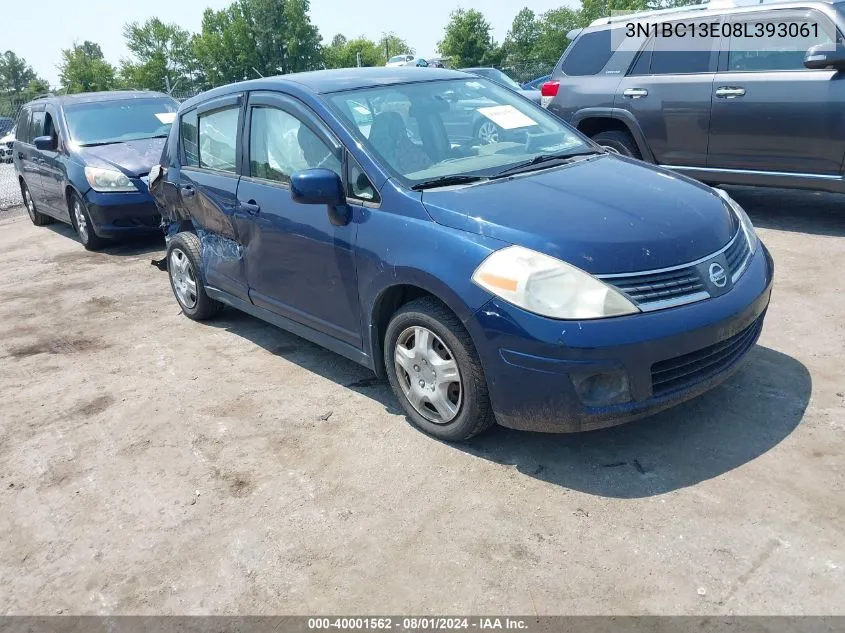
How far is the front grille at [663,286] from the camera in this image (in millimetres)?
3035

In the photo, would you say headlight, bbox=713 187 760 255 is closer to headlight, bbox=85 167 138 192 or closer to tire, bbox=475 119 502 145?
tire, bbox=475 119 502 145

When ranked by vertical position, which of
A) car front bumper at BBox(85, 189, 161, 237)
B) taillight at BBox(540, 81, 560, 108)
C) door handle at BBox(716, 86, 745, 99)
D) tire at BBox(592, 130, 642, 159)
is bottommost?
car front bumper at BBox(85, 189, 161, 237)

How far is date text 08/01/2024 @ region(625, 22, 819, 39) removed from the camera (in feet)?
21.6

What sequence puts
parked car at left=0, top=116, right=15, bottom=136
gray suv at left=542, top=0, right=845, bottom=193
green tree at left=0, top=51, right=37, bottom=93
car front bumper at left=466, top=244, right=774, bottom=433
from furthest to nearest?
green tree at left=0, top=51, right=37, bottom=93 → parked car at left=0, top=116, right=15, bottom=136 → gray suv at left=542, top=0, right=845, bottom=193 → car front bumper at left=466, top=244, right=774, bottom=433

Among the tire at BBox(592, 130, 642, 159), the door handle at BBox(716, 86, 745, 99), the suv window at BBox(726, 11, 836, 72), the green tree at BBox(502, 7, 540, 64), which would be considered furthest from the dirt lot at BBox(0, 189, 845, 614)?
the green tree at BBox(502, 7, 540, 64)

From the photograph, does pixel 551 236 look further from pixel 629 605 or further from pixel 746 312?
pixel 629 605

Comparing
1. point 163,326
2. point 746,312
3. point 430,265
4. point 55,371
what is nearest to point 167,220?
point 163,326

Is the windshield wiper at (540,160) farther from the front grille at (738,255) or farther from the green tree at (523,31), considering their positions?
the green tree at (523,31)

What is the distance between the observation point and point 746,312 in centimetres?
331

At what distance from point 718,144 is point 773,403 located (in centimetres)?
415

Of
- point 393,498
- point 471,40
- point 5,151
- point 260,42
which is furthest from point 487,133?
point 260,42

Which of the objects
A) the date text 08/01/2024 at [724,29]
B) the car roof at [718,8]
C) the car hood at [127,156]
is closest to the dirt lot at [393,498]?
the date text 08/01/2024 at [724,29]

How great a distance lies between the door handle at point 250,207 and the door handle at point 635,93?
476 cm

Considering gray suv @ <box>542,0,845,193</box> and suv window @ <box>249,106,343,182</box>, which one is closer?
suv window @ <box>249,106,343,182</box>
